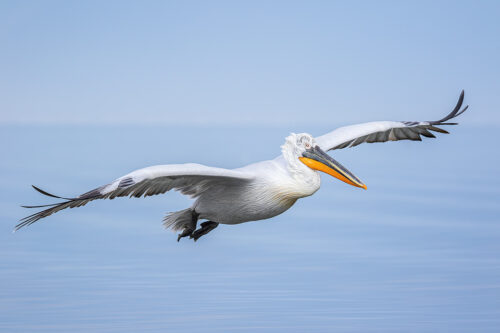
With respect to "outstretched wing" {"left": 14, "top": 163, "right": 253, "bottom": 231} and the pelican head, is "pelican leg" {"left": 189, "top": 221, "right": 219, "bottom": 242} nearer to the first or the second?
"outstretched wing" {"left": 14, "top": 163, "right": 253, "bottom": 231}

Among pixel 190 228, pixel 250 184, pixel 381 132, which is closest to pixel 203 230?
pixel 190 228

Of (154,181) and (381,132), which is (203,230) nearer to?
(154,181)

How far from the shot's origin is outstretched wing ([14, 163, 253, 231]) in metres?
8.89

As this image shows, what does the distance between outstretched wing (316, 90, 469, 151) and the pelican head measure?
0.92 m

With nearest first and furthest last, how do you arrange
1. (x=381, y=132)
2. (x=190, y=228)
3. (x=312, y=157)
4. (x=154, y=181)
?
(x=154, y=181), (x=312, y=157), (x=190, y=228), (x=381, y=132)

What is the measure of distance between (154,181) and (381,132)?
13.8ft

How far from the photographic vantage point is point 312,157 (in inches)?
394

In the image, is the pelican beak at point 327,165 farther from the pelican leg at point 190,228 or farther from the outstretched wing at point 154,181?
the pelican leg at point 190,228

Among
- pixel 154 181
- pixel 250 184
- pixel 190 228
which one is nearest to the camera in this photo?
pixel 154 181

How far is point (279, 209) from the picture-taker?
9.95 meters

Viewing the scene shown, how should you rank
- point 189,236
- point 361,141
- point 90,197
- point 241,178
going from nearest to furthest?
point 90,197
point 241,178
point 189,236
point 361,141

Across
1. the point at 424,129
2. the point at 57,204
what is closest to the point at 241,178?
the point at 57,204

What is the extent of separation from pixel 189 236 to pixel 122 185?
2109mm

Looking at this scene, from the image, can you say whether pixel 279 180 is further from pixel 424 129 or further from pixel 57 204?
pixel 424 129
